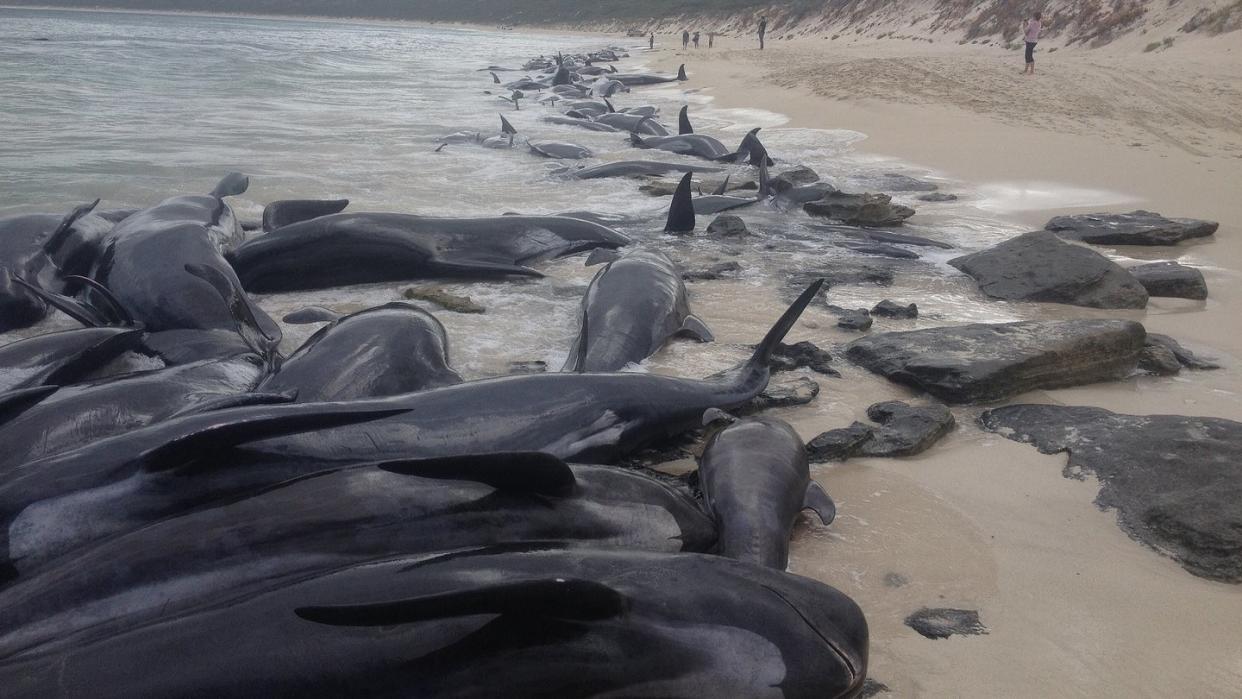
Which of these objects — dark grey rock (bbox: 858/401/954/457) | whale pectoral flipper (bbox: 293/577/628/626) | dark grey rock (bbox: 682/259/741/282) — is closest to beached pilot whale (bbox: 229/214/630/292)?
dark grey rock (bbox: 682/259/741/282)

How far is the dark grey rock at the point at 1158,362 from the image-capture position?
440 cm

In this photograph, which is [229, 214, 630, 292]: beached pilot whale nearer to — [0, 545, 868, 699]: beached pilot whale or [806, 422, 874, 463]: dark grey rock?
[806, 422, 874, 463]: dark grey rock

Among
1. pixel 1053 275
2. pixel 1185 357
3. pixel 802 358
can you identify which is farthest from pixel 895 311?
pixel 1185 357

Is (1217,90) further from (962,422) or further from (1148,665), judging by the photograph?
(1148,665)

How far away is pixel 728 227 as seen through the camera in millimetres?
7242

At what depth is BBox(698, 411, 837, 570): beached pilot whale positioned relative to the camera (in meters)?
2.75

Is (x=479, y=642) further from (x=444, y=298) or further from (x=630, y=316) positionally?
(x=444, y=298)

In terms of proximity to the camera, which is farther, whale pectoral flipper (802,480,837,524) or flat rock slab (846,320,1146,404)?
flat rock slab (846,320,1146,404)

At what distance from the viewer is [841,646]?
2.08 m

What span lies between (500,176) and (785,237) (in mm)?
4167

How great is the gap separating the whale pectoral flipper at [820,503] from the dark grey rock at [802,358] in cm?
132

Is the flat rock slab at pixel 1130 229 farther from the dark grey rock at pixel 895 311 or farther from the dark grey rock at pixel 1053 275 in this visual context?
the dark grey rock at pixel 895 311

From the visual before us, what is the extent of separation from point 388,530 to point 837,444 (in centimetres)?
187

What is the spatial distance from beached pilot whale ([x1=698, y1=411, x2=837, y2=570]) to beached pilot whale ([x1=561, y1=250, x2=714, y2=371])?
1050 mm
